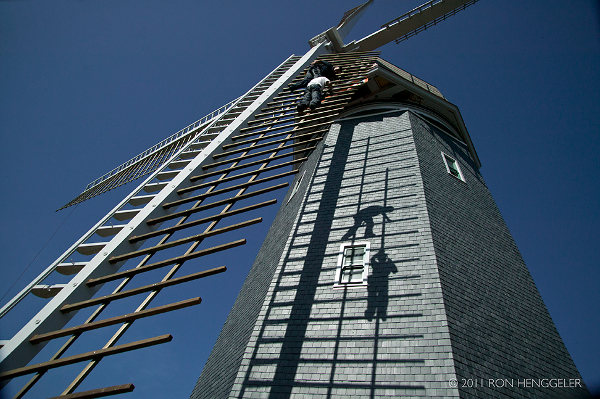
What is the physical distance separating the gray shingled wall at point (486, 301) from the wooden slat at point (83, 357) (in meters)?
3.95

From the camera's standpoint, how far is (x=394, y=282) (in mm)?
6363

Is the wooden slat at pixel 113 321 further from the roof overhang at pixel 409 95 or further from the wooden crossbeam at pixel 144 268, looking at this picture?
the roof overhang at pixel 409 95

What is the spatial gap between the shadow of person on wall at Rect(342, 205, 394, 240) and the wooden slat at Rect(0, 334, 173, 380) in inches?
207

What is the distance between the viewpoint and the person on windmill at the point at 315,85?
8325mm

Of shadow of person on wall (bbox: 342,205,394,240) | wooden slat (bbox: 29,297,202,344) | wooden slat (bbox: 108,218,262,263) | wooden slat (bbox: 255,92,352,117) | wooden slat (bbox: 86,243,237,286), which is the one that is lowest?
wooden slat (bbox: 29,297,202,344)

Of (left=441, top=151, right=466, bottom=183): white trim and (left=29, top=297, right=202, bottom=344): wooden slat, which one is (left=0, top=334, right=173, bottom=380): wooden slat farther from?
(left=441, top=151, right=466, bottom=183): white trim

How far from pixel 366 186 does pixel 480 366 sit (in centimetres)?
448

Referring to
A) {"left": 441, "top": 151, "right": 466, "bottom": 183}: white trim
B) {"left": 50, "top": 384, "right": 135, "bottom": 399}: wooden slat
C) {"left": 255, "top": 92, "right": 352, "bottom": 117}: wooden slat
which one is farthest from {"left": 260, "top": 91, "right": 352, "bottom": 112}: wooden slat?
{"left": 50, "top": 384, "right": 135, "bottom": 399}: wooden slat

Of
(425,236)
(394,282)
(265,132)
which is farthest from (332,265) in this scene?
(265,132)

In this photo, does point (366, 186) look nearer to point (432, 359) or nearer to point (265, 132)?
point (265, 132)

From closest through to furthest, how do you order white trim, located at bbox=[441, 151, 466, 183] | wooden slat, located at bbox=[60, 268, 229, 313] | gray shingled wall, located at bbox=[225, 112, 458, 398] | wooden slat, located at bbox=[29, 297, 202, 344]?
wooden slat, located at bbox=[29, 297, 202, 344] < wooden slat, located at bbox=[60, 268, 229, 313] < gray shingled wall, located at bbox=[225, 112, 458, 398] < white trim, located at bbox=[441, 151, 466, 183]

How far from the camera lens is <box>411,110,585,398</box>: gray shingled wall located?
213 inches

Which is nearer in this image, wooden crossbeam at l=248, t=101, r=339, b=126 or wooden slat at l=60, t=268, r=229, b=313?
wooden slat at l=60, t=268, r=229, b=313

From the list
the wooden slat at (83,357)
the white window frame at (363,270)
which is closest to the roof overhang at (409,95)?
the white window frame at (363,270)
